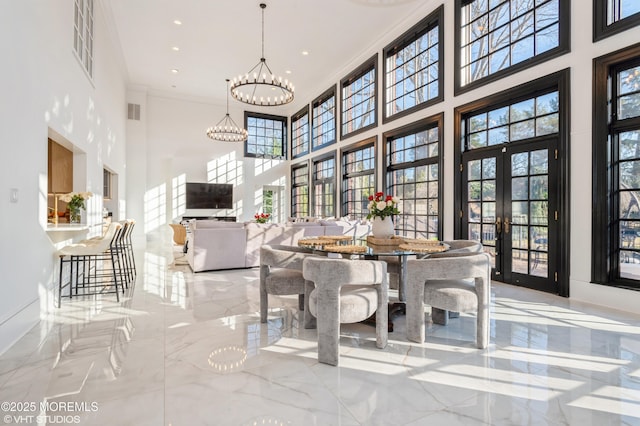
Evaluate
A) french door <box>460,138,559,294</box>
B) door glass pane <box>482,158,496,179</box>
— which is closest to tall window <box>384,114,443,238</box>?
french door <box>460,138,559,294</box>

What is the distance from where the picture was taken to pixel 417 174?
722cm

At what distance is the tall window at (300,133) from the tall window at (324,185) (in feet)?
3.54

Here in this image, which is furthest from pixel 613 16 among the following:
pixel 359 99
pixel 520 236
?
pixel 359 99

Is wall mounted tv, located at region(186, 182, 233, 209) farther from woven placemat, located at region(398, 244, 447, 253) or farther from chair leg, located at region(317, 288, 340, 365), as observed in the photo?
chair leg, located at region(317, 288, 340, 365)

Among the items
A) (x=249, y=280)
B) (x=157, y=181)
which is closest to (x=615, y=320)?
(x=249, y=280)

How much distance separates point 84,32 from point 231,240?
4074 mm

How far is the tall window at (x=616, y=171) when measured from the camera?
378 centimetres

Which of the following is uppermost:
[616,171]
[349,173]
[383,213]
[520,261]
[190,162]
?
[190,162]

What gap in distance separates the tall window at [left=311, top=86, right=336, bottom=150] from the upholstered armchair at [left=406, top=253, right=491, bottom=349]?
315 inches

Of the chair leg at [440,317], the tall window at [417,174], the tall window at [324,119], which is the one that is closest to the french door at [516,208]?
the tall window at [417,174]

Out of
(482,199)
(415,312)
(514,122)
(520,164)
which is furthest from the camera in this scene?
(482,199)

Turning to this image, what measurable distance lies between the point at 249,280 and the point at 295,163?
8.26 meters

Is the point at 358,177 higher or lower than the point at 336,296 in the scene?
higher

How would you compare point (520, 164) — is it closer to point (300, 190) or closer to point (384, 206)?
point (384, 206)
